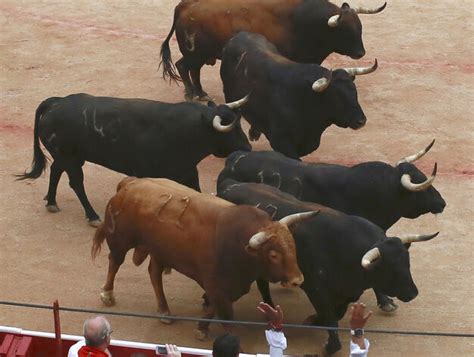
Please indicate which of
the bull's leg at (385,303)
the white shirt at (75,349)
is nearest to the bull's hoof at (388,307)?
the bull's leg at (385,303)

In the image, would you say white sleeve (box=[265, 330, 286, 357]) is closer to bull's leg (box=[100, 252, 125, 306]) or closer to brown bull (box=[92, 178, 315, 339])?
brown bull (box=[92, 178, 315, 339])

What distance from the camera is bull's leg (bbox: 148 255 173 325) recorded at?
1132 centimetres

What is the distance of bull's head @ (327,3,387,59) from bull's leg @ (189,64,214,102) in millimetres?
1699

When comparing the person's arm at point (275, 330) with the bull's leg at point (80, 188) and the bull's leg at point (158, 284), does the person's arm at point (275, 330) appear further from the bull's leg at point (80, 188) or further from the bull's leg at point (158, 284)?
the bull's leg at point (80, 188)

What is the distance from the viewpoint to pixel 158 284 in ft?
37.2

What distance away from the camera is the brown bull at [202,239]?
10.5 meters

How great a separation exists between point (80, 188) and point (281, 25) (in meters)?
3.33

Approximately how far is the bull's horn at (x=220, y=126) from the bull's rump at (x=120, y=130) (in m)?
0.16

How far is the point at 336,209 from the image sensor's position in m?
11.6

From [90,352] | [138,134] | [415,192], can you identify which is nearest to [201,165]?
[138,134]

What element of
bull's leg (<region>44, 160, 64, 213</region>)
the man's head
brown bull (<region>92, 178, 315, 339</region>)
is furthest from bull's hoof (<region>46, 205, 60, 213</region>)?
the man's head

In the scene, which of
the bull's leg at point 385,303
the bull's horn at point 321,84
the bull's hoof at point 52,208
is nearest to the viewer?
the bull's leg at point 385,303

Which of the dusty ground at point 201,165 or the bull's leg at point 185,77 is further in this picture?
the bull's leg at point 185,77

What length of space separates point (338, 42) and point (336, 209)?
4084mm
